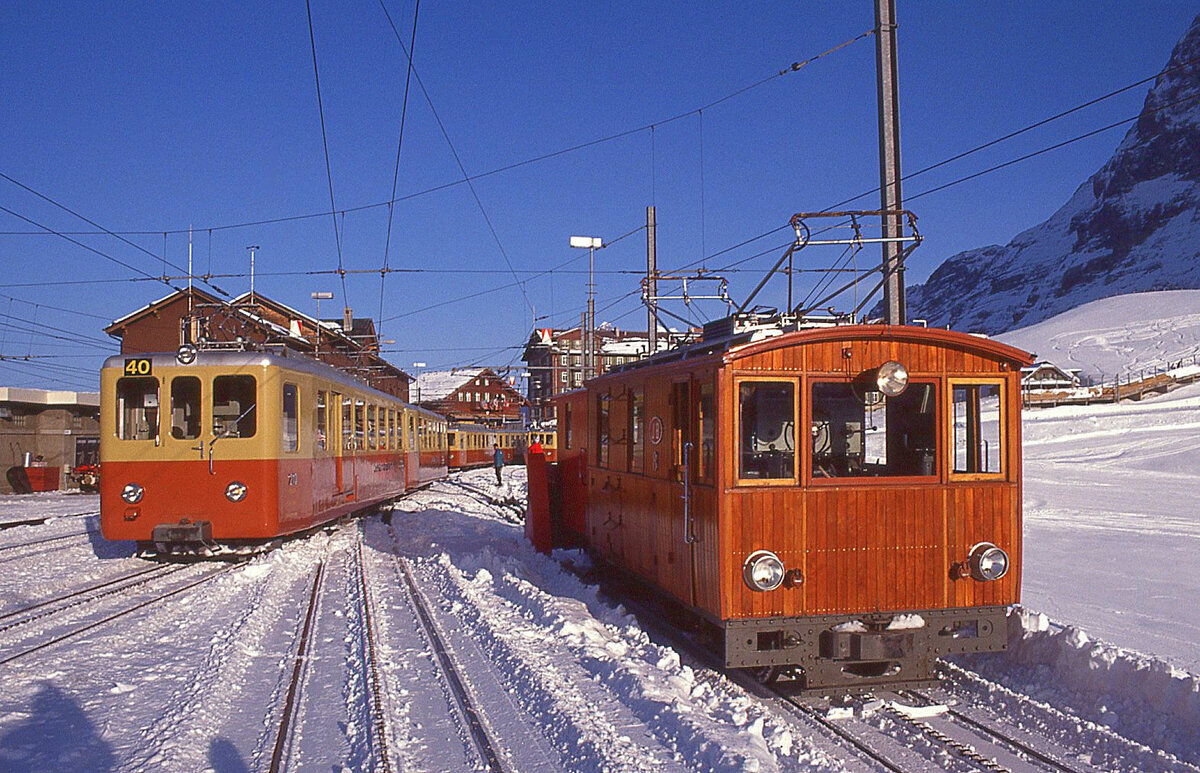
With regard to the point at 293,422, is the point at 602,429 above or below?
below

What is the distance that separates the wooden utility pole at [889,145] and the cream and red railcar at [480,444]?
112ft

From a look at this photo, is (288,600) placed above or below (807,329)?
below

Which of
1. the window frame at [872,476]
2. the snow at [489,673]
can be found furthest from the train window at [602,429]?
the window frame at [872,476]

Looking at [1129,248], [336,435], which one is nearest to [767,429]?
[336,435]

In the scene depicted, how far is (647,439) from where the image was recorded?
9.05m

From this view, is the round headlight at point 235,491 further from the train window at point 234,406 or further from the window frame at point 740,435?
the window frame at point 740,435

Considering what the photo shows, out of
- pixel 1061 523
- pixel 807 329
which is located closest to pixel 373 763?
pixel 807 329

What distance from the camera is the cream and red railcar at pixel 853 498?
6.95 metres

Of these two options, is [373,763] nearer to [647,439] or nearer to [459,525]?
[647,439]

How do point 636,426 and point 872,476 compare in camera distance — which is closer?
point 872,476

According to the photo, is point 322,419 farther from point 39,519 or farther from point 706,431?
point 39,519

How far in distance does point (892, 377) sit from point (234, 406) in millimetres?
8899

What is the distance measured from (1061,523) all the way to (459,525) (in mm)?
11380

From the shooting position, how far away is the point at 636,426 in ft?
31.1
